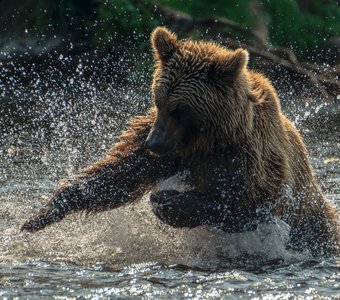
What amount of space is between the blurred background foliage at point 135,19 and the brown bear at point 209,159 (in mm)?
7422

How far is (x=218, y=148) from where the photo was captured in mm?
7391

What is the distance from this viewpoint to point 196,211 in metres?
7.40

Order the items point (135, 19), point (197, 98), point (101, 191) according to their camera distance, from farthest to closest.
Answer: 1. point (135, 19)
2. point (101, 191)
3. point (197, 98)

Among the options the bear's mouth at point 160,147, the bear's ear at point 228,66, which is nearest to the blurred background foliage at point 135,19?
the bear's ear at point 228,66

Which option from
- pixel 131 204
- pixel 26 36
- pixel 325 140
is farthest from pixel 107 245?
pixel 26 36

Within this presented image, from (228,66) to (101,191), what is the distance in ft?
4.92

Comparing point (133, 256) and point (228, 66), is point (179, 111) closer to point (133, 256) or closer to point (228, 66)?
point (228, 66)

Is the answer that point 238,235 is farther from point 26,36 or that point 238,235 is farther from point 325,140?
point 26,36

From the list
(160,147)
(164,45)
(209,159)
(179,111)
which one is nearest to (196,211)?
(209,159)

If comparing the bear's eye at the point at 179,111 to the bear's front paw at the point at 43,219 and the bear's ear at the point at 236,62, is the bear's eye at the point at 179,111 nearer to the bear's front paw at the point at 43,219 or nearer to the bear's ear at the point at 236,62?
the bear's ear at the point at 236,62

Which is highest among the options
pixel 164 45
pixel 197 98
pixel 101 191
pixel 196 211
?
pixel 164 45

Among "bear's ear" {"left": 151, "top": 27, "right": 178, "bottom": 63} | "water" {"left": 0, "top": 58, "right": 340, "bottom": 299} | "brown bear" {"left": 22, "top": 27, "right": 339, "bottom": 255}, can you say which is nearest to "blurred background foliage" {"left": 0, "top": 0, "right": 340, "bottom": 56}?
"water" {"left": 0, "top": 58, "right": 340, "bottom": 299}

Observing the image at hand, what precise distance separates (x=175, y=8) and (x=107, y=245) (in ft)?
26.6

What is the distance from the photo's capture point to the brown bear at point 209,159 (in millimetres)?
7195
